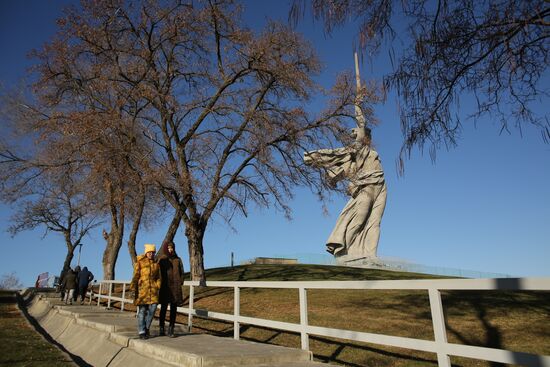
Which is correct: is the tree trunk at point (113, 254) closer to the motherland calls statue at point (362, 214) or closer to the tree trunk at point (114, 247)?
the tree trunk at point (114, 247)

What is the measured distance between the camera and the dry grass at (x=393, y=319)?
24.0 feet

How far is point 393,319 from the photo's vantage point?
9.70 meters

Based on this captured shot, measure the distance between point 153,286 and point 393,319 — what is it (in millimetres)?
5691

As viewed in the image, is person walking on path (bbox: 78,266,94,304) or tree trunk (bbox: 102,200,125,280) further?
tree trunk (bbox: 102,200,125,280)

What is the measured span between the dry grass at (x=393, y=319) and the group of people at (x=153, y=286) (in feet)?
6.66

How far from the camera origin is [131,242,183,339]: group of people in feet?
24.2

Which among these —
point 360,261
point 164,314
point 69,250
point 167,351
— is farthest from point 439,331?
point 69,250

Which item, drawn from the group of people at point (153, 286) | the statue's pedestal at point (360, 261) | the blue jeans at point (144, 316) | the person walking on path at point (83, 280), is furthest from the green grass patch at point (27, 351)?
the statue's pedestal at point (360, 261)

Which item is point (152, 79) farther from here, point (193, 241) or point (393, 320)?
point (393, 320)

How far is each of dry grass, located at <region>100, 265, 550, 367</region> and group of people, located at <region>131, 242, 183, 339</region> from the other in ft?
6.66

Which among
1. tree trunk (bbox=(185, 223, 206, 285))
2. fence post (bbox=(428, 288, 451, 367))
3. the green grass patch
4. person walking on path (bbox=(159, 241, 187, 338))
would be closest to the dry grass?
tree trunk (bbox=(185, 223, 206, 285))

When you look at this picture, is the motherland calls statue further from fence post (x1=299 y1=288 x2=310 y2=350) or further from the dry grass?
fence post (x1=299 y1=288 x2=310 y2=350)

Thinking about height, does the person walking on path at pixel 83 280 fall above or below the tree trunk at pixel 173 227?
below

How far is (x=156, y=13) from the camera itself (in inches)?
612
